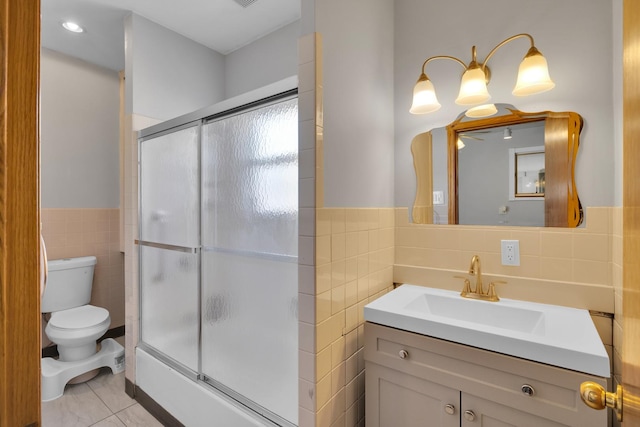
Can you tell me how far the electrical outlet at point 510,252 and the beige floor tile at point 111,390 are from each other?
243 cm

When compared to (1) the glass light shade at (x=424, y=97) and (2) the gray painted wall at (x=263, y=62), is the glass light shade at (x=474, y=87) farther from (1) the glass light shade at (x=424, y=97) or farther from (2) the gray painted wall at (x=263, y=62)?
(2) the gray painted wall at (x=263, y=62)

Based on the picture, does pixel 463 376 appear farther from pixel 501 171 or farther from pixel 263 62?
pixel 263 62

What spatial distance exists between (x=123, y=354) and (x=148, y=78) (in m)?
2.07

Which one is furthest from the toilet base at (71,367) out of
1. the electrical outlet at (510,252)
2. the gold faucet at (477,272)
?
the electrical outlet at (510,252)

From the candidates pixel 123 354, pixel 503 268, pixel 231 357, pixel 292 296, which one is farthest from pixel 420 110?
pixel 123 354

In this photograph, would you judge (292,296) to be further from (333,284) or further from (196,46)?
(196,46)

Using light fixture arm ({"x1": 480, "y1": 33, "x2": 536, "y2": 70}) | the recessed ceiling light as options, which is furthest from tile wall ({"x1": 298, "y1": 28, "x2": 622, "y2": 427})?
the recessed ceiling light

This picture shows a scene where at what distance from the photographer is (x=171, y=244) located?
6.31 ft

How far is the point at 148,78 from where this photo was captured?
6.98ft

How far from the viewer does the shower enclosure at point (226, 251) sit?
1.40 meters

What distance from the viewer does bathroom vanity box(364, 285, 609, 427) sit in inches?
37.8

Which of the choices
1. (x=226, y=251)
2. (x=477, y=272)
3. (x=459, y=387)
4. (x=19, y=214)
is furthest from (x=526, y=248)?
(x=19, y=214)

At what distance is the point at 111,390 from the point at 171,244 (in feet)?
4.06

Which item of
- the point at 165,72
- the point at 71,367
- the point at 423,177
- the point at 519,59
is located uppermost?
the point at 165,72
